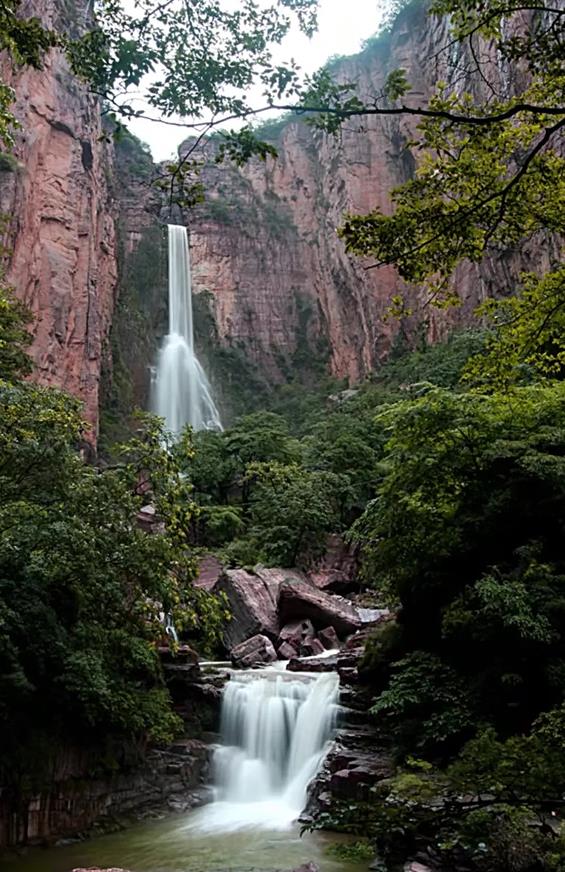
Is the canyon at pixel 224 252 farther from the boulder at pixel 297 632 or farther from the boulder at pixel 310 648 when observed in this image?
the boulder at pixel 310 648

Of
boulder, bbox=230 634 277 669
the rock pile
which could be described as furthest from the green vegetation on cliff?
the rock pile

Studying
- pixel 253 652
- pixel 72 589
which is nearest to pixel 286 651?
pixel 253 652

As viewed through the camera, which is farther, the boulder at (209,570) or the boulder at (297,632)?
the boulder at (209,570)

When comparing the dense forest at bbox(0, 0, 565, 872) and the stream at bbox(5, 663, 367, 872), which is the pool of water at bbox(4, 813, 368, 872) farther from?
the dense forest at bbox(0, 0, 565, 872)

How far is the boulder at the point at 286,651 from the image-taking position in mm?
16688

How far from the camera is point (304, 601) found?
18047 mm

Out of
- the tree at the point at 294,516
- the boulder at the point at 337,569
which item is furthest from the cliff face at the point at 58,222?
the boulder at the point at 337,569

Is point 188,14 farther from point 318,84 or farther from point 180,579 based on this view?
point 180,579

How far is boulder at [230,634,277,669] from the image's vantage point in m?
16.0

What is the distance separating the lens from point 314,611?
59.4ft

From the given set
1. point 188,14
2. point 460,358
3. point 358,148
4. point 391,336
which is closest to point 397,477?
point 188,14

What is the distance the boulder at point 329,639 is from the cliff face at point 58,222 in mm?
14747

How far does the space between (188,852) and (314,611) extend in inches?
360

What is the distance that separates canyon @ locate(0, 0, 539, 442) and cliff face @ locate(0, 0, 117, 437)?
7 cm
